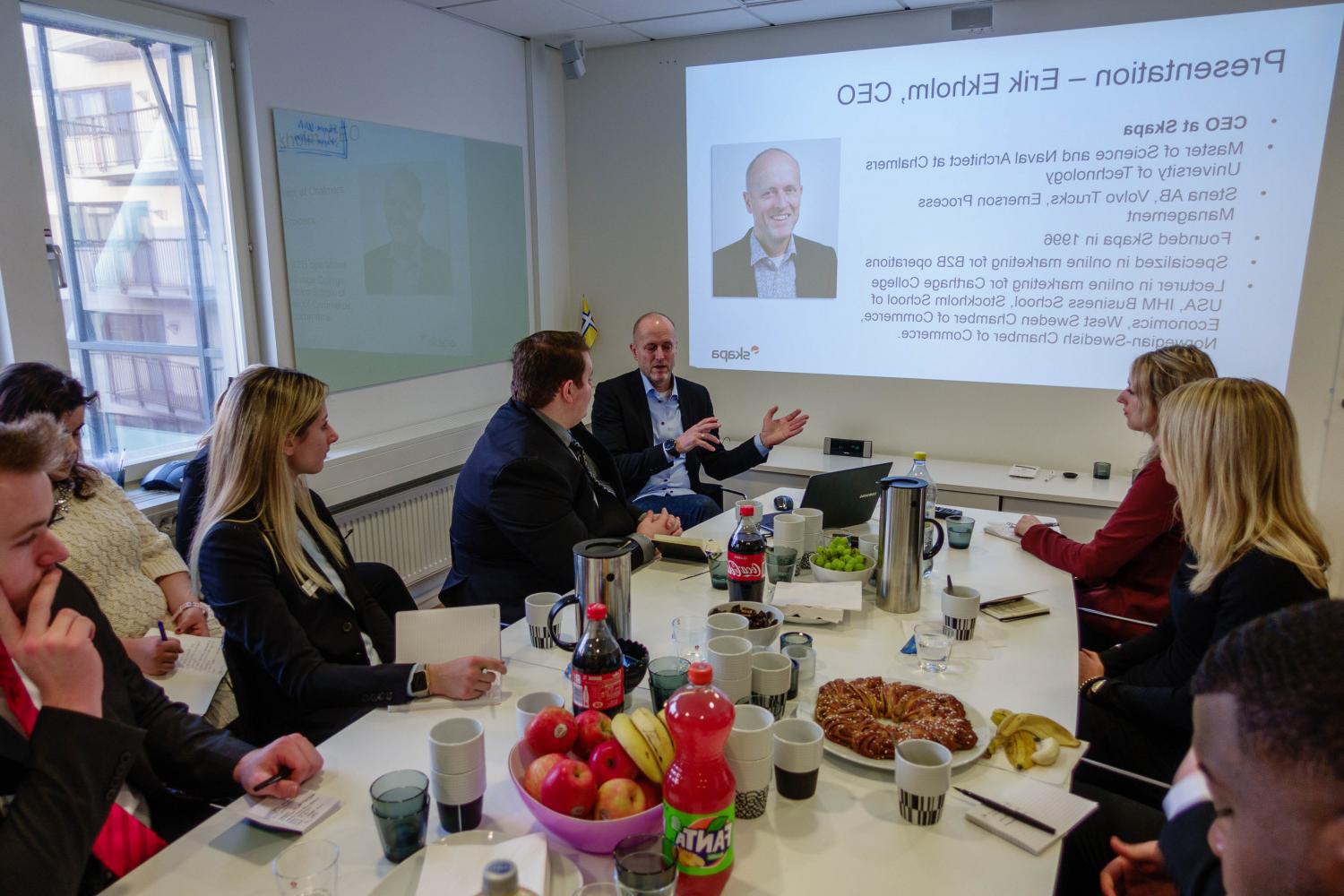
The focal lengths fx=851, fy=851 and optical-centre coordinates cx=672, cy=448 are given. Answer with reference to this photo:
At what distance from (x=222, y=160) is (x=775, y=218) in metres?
2.61

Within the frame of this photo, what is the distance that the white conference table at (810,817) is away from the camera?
115 cm

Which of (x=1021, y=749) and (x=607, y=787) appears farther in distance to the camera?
(x=1021, y=749)

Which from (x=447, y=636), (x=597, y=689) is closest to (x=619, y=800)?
(x=597, y=689)

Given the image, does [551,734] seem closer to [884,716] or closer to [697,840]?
[697,840]

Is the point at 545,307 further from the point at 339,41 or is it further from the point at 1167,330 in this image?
the point at 1167,330

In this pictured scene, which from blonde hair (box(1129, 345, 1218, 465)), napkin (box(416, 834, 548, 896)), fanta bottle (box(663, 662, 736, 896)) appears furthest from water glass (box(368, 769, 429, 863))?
blonde hair (box(1129, 345, 1218, 465))

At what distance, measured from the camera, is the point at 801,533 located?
2363 mm

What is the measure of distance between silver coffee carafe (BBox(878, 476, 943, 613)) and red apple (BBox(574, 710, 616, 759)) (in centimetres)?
103

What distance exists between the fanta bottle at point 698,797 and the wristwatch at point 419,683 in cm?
71

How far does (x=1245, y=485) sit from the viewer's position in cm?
176

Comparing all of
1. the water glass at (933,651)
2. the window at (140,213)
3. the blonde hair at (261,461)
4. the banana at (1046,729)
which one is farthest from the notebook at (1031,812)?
the window at (140,213)

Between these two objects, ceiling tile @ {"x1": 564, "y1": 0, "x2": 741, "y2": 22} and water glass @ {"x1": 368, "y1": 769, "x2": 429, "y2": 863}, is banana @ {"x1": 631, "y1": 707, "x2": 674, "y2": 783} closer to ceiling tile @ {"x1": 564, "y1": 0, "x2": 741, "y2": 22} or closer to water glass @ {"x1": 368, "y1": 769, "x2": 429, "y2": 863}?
water glass @ {"x1": 368, "y1": 769, "x2": 429, "y2": 863}

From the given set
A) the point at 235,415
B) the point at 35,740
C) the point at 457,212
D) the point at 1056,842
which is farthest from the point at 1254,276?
the point at 35,740

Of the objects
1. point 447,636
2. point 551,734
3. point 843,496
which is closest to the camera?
point 551,734
